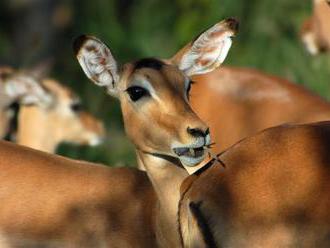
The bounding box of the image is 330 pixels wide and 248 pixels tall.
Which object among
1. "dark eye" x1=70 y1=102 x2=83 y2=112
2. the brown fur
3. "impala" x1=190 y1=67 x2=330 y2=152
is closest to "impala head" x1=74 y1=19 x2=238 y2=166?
the brown fur

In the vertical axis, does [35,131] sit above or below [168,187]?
above

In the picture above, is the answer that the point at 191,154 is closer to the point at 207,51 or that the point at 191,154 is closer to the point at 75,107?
the point at 207,51

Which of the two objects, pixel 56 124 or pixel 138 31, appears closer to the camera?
pixel 56 124

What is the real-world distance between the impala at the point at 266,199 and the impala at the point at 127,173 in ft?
1.99

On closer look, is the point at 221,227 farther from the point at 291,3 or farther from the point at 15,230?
the point at 291,3

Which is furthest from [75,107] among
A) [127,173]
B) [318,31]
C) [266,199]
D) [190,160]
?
[266,199]

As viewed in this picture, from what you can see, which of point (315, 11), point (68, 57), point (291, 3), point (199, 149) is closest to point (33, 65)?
point (68, 57)

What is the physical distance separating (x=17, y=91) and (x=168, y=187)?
4659mm

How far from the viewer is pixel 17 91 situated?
11445mm

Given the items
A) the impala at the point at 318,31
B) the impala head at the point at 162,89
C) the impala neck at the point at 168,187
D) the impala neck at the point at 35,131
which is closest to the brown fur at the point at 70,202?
the impala neck at the point at 168,187

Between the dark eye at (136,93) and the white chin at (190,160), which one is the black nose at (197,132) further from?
the dark eye at (136,93)

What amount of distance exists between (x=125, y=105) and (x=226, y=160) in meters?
1.20

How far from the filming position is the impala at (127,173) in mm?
6926

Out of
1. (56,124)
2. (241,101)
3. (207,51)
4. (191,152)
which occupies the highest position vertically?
(56,124)
